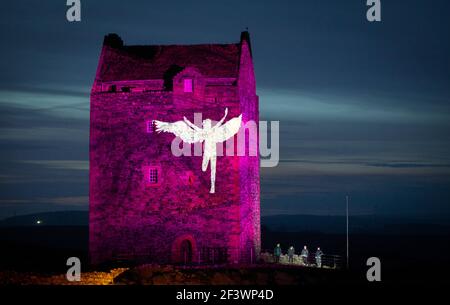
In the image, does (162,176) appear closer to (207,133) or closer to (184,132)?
(184,132)

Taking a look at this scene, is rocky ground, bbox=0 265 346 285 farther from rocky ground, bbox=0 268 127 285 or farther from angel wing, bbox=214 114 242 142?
angel wing, bbox=214 114 242 142

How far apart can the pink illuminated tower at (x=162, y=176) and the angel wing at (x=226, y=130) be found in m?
0.45

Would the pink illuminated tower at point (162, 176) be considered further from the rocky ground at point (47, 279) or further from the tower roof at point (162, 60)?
the rocky ground at point (47, 279)

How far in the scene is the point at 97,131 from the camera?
55125 millimetres

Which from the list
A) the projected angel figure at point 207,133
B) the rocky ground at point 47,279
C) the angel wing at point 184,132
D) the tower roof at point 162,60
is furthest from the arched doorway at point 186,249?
the tower roof at point 162,60

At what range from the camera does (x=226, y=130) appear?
53.8 meters

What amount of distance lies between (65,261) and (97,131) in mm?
8358

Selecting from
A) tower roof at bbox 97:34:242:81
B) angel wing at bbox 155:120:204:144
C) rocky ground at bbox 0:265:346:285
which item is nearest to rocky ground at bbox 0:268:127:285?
rocky ground at bbox 0:265:346:285

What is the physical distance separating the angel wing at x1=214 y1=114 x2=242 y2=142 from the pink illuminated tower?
447 mm

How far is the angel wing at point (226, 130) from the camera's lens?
176ft

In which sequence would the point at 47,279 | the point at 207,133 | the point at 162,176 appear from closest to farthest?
the point at 47,279
the point at 207,133
the point at 162,176

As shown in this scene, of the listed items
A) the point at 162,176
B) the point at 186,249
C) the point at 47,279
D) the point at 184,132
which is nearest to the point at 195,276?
the point at 186,249

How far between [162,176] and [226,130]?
455cm

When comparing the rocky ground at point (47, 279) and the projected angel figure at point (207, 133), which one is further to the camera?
the projected angel figure at point (207, 133)
